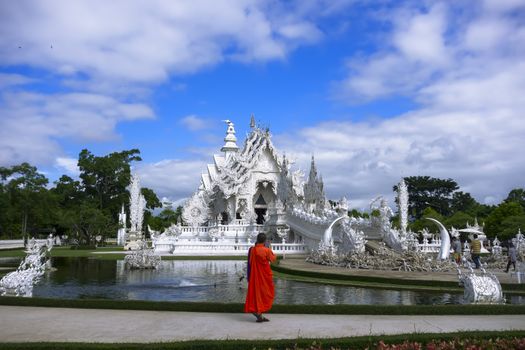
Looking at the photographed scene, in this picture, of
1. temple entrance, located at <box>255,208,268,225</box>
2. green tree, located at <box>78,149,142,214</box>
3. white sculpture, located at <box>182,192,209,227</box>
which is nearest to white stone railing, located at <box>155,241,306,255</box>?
white sculpture, located at <box>182,192,209,227</box>

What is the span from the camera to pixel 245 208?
1790 inches

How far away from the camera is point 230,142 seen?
195 ft

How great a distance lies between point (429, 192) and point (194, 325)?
74925mm

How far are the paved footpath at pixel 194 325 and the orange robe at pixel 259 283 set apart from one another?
0.32 metres

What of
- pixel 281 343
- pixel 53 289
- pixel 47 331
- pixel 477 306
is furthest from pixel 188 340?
pixel 53 289

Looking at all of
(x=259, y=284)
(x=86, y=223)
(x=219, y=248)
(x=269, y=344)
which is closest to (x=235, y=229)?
(x=219, y=248)

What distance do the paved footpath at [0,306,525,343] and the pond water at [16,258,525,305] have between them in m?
2.84

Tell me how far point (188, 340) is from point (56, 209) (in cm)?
5095

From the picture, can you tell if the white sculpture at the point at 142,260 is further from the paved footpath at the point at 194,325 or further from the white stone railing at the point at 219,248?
the paved footpath at the point at 194,325

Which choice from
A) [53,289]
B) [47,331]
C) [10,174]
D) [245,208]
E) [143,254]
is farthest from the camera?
[10,174]

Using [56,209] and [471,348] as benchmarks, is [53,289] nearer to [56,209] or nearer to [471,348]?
[471,348]

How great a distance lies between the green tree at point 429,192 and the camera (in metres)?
76.4

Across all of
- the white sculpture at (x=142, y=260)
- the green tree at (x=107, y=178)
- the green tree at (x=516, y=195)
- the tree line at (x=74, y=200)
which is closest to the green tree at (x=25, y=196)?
the tree line at (x=74, y=200)

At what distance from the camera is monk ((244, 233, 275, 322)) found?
28.6 ft
